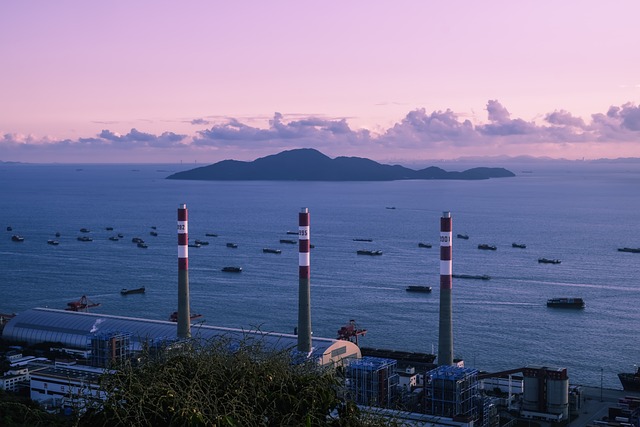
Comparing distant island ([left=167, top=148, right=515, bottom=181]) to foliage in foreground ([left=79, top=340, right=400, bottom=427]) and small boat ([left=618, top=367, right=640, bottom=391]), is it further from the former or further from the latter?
foliage in foreground ([left=79, top=340, right=400, bottom=427])

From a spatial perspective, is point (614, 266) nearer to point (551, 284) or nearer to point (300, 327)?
point (551, 284)

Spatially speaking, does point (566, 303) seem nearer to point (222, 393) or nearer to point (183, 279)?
point (183, 279)

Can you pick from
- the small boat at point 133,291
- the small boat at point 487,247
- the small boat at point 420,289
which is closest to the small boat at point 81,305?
the small boat at point 133,291

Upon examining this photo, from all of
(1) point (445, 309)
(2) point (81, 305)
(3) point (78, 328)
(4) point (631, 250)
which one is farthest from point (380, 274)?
(1) point (445, 309)


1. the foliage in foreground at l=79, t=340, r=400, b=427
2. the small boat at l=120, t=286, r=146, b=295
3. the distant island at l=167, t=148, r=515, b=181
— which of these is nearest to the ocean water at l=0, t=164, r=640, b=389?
the small boat at l=120, t=286, r=146, b=295

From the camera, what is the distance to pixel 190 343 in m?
4.95

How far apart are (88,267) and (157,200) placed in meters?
40.7

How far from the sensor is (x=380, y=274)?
29734mm

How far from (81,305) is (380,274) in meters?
11.1

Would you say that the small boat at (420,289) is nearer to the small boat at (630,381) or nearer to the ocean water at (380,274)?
the ocean water at (380,274)

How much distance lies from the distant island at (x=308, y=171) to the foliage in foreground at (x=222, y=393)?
111 metres

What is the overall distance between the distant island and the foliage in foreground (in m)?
111

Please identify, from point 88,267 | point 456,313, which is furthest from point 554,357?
point 88,267

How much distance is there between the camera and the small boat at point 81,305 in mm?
22375
